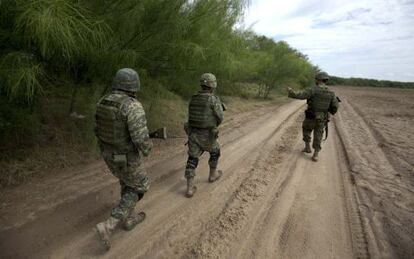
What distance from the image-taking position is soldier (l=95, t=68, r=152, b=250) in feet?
11.1

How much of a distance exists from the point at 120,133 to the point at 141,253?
4.40ft

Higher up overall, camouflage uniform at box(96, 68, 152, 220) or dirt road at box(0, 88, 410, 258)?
camouflage uniform at box(96, 68, 152, 220)

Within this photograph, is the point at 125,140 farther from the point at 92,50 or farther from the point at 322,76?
the point at 322,76

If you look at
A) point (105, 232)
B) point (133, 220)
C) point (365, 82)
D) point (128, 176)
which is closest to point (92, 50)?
point (128, 176)

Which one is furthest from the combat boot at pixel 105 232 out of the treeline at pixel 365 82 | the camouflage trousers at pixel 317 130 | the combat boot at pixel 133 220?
the treeline at pixel 365 82

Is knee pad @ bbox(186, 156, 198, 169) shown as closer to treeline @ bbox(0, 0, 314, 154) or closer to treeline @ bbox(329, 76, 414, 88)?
treeline @ bbox(0, 0, 314, 154)

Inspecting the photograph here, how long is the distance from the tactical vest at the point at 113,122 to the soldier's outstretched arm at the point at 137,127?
0.29 ft

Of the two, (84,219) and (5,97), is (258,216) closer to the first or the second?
(84,219)

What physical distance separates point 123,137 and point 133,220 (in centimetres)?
113

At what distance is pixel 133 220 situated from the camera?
3.87 meters

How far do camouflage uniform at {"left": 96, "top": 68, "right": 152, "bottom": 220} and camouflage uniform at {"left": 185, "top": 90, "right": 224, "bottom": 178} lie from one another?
142 centimetres

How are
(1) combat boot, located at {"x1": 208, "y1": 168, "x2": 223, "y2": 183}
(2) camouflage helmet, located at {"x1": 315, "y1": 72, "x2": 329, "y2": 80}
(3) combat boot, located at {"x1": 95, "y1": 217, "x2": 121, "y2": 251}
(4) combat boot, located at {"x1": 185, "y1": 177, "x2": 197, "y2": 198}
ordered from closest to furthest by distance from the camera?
(3) combat boot, located at {"x1": 95, "y1": 217, "x2": 121, "y2": 251} < (4) combat boot, located at {"x1": 185, "y1": 177, "x2": 197, "y2": 198} < (1) combat boot, located at {"x1": 208, "y1": 168, "x2": 223, "y2": 183} < (2) camouflage helmet, located at {"x1": 315, "y1": 72, "x2": 329, "y2": 80}

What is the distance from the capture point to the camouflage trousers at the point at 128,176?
3539mm

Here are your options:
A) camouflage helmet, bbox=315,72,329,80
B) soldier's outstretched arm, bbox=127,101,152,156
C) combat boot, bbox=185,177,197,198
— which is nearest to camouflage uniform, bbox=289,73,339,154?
camouflage helmet, bbox=315,72,329,80
